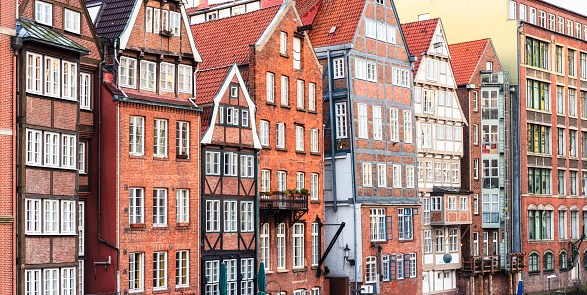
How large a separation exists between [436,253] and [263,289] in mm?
21596

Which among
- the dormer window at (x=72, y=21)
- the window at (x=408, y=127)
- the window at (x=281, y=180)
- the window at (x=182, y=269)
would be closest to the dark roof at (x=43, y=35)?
the dormer window at (x=72, y=21)

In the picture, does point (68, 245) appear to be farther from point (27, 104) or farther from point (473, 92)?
point (473, 92)

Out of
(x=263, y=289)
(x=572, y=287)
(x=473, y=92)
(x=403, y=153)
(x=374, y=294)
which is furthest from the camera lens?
(x=572, y=287)

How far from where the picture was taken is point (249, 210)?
152 feet

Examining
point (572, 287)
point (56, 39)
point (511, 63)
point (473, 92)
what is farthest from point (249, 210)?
point (572, 287)

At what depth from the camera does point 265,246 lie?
47.7 metres

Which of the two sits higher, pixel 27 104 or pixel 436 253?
pixel 27 104

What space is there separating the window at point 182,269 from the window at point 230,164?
4837 mm

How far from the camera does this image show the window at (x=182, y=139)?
41906 millimetres

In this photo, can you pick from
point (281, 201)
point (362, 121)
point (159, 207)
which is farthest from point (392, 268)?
point (159, 207)

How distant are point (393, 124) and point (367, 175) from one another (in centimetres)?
421

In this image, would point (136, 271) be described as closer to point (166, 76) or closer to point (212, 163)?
point (212, 163)

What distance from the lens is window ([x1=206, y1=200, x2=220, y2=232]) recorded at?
144ft

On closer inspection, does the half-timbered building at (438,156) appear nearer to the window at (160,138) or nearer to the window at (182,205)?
the window at (182,205)
